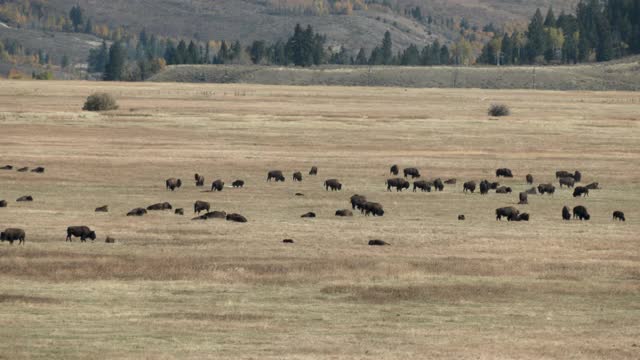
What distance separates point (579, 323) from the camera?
94.9ft

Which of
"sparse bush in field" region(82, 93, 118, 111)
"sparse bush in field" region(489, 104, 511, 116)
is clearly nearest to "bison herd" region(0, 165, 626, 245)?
"sparse bush in field" region(82, 93, 118, 111)

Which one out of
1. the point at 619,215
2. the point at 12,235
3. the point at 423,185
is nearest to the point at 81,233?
the point at 12,235

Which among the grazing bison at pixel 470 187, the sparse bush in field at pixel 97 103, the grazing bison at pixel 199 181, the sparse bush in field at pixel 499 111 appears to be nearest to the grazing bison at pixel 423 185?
the grazing bison at pixel 470 187

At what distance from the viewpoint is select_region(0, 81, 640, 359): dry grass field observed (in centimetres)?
2642

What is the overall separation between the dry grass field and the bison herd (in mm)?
634

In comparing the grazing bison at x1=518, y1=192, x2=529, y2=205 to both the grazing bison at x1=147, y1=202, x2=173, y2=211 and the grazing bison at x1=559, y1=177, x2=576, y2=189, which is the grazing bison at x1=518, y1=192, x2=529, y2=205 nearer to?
the grazing bison at x1=559, y1=177, x2=576, y2=189

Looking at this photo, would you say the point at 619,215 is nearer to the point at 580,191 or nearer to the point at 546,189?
the point at 580,191

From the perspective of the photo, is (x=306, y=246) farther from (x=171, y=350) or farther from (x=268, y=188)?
(x=268, y=188)

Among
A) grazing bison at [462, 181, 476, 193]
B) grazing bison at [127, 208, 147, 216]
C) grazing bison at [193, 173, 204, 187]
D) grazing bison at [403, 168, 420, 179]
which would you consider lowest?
grazing bison at [193, 173, 204, 187]

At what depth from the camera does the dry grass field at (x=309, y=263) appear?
2642 centimetres

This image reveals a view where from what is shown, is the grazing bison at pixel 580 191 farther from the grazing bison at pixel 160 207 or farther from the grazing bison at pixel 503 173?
the grazing bison at pixel 160 207

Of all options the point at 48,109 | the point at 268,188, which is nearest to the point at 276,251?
the point at 268,188

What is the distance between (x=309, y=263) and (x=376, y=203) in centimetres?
1407

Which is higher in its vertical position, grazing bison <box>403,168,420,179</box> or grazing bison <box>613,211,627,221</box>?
grazing bison <box>613,211,627,221</box>
